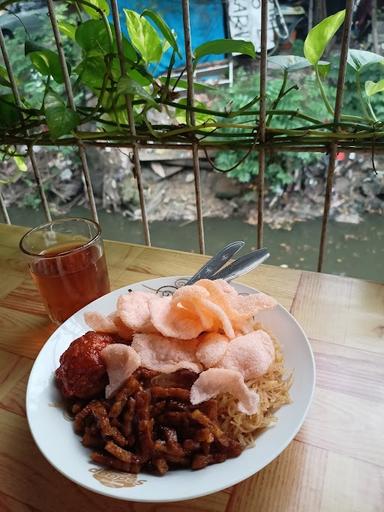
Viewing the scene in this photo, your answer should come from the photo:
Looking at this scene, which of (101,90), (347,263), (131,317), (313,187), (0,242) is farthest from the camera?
(313,187)

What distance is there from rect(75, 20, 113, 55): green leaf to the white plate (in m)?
0.59

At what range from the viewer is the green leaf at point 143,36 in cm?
81

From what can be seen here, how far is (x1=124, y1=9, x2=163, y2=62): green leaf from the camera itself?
2.66 feet

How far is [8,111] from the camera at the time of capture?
40.9 inches

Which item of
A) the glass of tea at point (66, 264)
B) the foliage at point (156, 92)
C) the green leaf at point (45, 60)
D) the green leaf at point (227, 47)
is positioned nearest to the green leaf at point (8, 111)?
the foliage at point (156, 92)

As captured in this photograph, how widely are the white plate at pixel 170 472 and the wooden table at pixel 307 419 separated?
0.20ft

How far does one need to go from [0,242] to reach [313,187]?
399 centimetres

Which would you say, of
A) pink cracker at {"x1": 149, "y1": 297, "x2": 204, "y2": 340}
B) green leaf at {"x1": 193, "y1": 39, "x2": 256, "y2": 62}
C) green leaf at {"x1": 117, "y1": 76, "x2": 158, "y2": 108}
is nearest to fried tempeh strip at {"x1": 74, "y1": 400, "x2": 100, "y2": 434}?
pink cracker at {"x1": 149, "y1": 297, "x2": 204, "y2": 340}

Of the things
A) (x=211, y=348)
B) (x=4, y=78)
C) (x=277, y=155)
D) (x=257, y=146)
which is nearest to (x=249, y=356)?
(x=211, y=348)

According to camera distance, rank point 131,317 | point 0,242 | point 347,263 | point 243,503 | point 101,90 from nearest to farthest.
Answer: point 243,503
point 131,317
point 101,90
point 0,242
point 347,263

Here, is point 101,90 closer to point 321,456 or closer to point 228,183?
point 321,456

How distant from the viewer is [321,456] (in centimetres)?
53

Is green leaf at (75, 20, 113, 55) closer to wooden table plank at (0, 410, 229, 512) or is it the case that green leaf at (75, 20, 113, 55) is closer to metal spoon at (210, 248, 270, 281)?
metal spoon at (210, 248, 270, 281)

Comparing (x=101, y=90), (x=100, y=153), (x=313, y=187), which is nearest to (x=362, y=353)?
(x=101, y=90)
